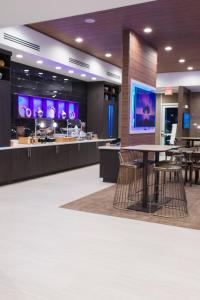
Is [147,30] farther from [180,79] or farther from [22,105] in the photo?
[180,79]

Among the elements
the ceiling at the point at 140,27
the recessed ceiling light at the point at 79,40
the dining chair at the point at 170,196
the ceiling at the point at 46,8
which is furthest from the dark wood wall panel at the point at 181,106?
the ceiling at the point at 46,8

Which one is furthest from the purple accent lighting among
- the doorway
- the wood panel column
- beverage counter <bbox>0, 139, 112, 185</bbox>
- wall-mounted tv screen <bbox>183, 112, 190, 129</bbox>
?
the doorway

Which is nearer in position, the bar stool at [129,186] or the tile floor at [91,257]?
the tile floor at [91,257]

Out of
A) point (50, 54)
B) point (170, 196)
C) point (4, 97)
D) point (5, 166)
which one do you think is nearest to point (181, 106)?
point (50, 54)

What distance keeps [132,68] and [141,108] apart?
44.6 inches

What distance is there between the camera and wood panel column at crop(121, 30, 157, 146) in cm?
721

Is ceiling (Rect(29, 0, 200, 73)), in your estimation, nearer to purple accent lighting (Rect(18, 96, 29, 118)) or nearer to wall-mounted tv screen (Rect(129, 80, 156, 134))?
wall-mounted tv screen (Rect(129, 80, 156, 134))

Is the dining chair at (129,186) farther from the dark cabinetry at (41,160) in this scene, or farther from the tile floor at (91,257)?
the dark cabinetry at (41,160)

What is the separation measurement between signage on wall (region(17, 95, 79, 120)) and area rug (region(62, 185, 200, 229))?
3697mm

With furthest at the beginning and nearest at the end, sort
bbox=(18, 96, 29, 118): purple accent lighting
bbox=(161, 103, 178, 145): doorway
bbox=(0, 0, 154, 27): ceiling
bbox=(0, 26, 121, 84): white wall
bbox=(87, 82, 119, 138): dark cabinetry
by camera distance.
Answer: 1. bbox=(161, 103, 178, 145): doorway
2. bbox=(87, 82, 119, 138): dark cabinetry
3. bbox=(18, 96, 29, 118): purple accent lighting
4. bbox=(0, 26, 121, 84): white wall
5. bbox=(0, 0, 154, 27): ceiling

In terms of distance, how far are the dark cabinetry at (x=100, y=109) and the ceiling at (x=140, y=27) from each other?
2180 mm

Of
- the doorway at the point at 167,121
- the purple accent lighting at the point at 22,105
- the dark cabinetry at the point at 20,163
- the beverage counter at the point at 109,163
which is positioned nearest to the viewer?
the dark cabinetry at the point at 20,163

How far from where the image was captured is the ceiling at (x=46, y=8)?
4.08 m

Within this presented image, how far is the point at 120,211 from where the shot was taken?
502cm
